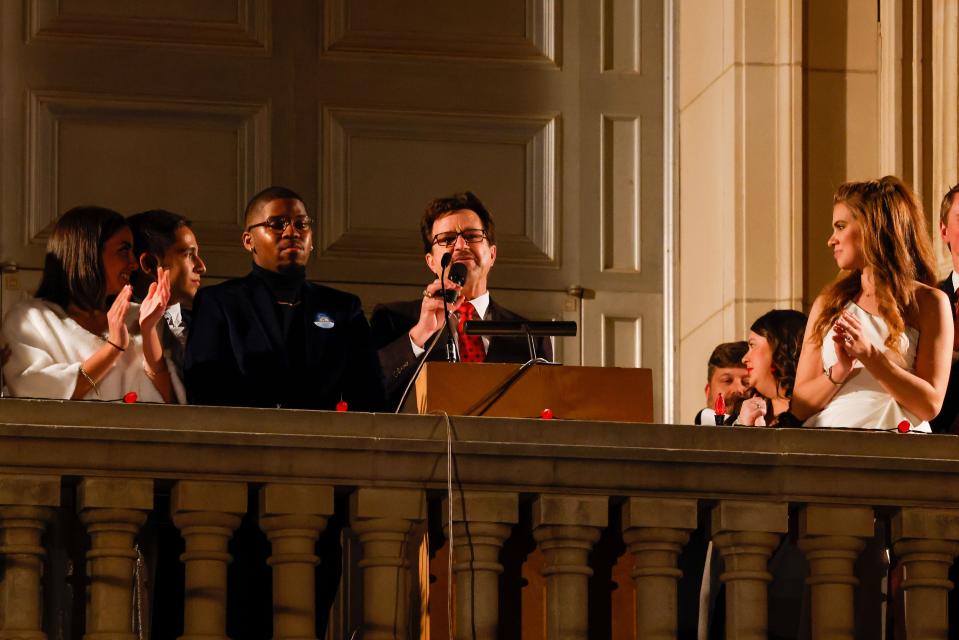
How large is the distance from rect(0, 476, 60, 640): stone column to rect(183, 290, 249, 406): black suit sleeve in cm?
99

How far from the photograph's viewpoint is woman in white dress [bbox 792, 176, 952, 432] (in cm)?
602

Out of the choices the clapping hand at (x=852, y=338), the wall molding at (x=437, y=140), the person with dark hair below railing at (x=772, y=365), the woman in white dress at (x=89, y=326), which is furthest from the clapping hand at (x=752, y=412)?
the wall molding at (x=437, y=140)

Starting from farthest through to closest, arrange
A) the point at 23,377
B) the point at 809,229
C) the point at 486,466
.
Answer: the point at 809,229, the point at 23,377, the point at 486,466

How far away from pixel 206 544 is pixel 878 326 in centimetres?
203

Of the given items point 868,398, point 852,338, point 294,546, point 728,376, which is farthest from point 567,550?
point 728,376

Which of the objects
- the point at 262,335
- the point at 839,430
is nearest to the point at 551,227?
the point at 262,335

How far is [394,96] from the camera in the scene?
9.10m

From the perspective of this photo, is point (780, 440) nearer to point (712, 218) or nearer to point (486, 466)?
point (486, 466)

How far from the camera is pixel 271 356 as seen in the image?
6.33 meters

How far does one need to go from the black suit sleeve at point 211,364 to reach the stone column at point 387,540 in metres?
0.87

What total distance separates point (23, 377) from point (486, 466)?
1.58 m

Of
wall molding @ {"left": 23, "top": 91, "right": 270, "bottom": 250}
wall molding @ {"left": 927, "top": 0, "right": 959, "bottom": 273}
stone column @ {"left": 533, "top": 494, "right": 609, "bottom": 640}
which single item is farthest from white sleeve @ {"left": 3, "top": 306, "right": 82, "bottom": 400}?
wall molding @ {"left": 927, "top": 0, "right": 959, "bottom": 273}

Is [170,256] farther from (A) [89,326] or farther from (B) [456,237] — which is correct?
(B) [456,237]

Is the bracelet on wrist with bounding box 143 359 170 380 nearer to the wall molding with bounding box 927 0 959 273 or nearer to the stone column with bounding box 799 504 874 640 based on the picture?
the stone column with bounding box 799 504 874 640
